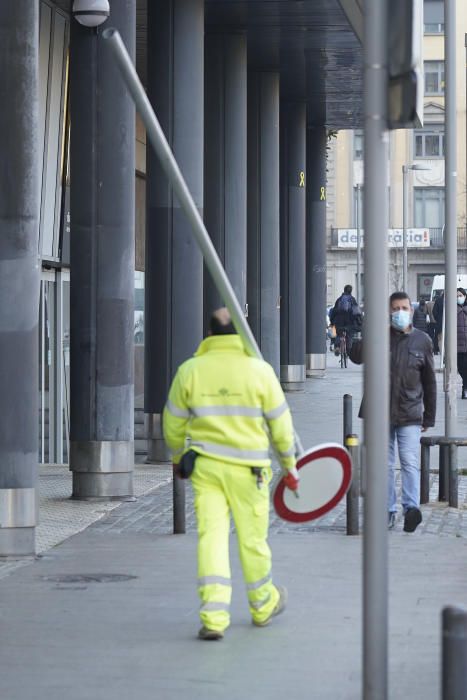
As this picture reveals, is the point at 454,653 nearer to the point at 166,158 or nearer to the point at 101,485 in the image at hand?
the point at 166,158

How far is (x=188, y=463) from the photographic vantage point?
27.6 ft

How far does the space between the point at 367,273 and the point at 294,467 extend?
279cm

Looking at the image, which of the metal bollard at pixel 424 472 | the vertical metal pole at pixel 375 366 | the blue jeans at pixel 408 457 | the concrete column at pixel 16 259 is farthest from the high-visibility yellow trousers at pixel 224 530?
the metal bollard at pixel 424 472

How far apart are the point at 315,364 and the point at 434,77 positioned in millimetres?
47329

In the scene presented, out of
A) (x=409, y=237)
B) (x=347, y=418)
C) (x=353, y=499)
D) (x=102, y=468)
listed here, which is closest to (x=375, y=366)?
(x=353, y=499)

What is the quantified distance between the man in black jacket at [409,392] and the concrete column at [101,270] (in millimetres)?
3162

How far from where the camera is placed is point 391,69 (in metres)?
5.84

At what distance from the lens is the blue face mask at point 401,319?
1255 cm

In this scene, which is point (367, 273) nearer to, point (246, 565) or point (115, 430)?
point (246, 565)

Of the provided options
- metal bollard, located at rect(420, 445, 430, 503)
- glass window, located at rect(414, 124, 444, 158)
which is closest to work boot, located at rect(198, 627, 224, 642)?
metal bollard, located at rect(420, 445, 430, 503)

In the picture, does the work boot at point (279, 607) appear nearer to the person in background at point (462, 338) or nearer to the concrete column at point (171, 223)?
the concrete column at point (171, 223)

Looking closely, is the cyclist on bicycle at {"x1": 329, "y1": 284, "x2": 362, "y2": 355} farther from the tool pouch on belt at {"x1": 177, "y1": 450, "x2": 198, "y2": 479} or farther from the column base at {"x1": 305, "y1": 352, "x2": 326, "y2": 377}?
the tool pouch on belt at {"x1": 177, "y1": 450, "x2": 198, "y2": 479}

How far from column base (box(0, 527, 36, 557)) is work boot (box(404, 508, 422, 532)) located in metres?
3.05

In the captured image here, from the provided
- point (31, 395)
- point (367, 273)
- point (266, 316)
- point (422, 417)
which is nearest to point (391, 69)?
point (367, 273)
